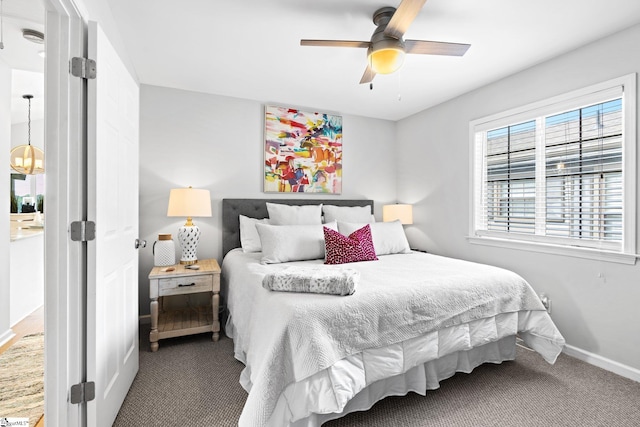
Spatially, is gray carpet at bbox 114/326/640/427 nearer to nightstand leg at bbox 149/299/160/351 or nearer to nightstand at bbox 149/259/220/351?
nightstand leg at bbox 149/299/160/351

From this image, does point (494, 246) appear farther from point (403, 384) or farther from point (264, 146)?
point (264, 146)

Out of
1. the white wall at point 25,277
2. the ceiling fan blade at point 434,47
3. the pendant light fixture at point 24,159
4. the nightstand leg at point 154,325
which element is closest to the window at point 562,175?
the ceiling fan blade at point 434,47

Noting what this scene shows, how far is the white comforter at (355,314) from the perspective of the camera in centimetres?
146

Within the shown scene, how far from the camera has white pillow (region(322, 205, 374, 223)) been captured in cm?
356

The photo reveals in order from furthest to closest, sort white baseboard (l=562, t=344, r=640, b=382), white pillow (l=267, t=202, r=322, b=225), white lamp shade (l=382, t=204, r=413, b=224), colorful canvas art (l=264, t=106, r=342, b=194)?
white lamp shade (l=382, t=204, r=413, b=224) < colorful canvas art (l=264, t=106, r=342, b=194) < white pillow (l=267, t=202, r=322, b=225) < white baseboard (l=562, t=344, r=640, b=382)

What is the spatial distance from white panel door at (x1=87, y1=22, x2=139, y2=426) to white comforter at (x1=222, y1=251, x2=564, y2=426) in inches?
27.6

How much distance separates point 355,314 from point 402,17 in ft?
5.42

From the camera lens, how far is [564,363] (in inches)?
94.1

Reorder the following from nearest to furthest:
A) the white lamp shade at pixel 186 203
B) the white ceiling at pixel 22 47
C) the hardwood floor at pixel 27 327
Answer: the white ceiling at pixel 22 47 < the hardwood floor at pixel 27 327 < the white lamp shade at pixel 186 203

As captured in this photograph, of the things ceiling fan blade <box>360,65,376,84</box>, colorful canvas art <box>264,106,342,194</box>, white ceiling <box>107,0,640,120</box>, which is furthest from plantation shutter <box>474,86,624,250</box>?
colorful canvas art <box>264,106,342,194</box>

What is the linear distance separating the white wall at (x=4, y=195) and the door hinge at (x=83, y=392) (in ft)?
6.25

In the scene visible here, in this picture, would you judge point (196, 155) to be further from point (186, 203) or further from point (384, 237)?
point (384, 237)

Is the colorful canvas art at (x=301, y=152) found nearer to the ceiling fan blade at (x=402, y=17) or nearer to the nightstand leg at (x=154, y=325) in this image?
the nightstand leg at (x=154, y=325)

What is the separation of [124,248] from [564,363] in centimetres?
325
